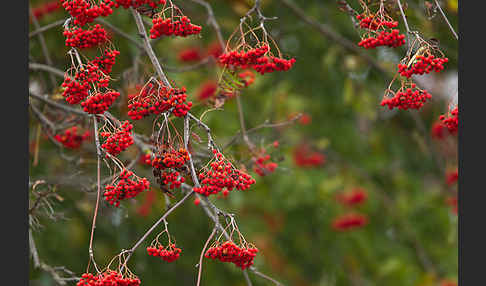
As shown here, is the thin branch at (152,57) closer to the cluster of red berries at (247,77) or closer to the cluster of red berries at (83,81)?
the cluster of red berries at (83,81)

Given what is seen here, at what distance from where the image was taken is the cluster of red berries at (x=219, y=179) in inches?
115

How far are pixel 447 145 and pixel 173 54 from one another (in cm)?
385

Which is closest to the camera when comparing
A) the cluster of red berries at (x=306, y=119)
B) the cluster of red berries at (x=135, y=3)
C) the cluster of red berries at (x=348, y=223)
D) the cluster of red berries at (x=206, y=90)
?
the cluster of red berries at (x=135, y=3)

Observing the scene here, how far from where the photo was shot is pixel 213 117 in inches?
282

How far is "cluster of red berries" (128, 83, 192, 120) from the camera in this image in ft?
9.68

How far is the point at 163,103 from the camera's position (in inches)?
117

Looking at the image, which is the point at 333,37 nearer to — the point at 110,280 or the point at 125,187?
the point at 125,187

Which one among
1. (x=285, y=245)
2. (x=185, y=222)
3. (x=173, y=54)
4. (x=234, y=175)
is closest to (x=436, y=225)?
(x=285, y=245)

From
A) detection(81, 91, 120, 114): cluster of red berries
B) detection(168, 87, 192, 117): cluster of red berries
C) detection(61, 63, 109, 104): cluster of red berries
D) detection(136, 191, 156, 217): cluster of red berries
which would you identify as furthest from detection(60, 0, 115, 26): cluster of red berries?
detection(136, 191, 156, 217): cluster of red berries

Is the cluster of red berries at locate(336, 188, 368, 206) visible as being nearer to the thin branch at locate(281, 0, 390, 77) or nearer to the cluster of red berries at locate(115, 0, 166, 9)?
the thin branch at locate(281, 0, 390, 77)

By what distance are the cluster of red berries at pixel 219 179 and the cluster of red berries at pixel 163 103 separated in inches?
10.3

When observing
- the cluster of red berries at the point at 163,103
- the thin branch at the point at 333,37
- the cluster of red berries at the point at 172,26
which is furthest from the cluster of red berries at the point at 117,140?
the thin branch at the point at 333,37

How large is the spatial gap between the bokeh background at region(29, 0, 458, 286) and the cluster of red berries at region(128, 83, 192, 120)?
277 centimetres

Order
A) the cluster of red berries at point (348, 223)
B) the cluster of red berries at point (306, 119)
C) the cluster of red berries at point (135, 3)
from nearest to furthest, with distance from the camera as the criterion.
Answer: the cluster of red berries at point (135, 3) < the cluster of red berries at point (348, 223) < the cluster of red berries at point (306, 119)
